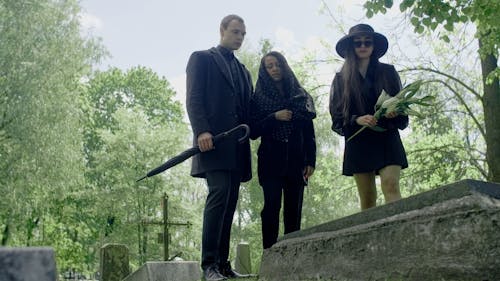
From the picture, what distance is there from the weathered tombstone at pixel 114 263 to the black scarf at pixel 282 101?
5554 millimetres

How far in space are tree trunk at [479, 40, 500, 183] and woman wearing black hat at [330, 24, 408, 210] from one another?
23.9ft

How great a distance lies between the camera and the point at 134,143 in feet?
91.5

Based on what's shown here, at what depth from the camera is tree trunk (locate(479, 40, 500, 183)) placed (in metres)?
11.2

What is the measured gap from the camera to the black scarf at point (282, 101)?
200 inches

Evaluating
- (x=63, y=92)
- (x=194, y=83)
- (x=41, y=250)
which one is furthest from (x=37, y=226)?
(x=41, y=250)

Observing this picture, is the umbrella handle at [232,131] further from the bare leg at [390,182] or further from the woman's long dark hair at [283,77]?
the bare leg at [390,182]

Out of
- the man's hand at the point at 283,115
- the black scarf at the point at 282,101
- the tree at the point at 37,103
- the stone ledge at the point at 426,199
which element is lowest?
the stone ledge at the point at 426,199

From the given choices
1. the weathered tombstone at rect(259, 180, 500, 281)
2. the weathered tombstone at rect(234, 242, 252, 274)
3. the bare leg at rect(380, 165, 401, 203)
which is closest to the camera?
the weathered tombstone at rect(259, 180, 500, 281)

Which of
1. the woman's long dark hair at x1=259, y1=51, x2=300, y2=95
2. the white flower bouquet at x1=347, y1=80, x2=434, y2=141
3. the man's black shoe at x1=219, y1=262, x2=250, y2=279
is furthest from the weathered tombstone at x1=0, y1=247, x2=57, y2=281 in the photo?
the woman's long dark hair at x1=259, y1=51, x2=300, y2=95

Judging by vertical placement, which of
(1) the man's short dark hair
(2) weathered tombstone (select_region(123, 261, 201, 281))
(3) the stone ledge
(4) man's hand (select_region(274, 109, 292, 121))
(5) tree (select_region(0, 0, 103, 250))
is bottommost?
(2) weathered tombstone (select_region(123, 261, 201, 281))

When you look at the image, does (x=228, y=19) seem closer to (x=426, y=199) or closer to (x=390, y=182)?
(x=390, y=182)

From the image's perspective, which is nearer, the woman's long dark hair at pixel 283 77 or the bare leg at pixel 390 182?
the bare leg at pixel 390 182

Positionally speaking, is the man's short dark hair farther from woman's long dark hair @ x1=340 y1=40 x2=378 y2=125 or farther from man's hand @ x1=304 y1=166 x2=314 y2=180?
man's hand @ x1=304 y1=166 x2=314 y2=180

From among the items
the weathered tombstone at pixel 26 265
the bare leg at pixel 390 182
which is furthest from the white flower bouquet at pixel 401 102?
the weathered tombstone at pixel 26 265
